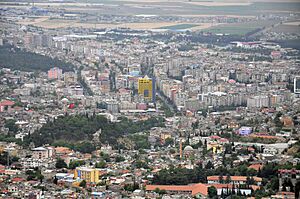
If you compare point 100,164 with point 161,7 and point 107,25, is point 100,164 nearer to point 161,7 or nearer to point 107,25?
point 107,25

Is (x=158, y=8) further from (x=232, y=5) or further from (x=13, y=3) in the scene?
(x=13, y=3)

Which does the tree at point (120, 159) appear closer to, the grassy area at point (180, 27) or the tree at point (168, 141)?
the tree at point (168, 141)

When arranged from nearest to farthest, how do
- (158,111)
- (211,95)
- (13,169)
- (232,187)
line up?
(232,187), (13,169), (158,111), (211,95)

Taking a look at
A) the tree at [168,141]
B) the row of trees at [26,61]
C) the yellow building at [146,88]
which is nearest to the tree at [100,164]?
the tree at [168,141]

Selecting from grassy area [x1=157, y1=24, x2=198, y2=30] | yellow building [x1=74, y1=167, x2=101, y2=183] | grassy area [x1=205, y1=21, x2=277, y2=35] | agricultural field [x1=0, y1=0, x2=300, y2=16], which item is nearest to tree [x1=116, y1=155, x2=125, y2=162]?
yellow building [x1=74, y1=167, x2=101, y2=183]

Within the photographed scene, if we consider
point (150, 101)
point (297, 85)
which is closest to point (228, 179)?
point (150, 101)

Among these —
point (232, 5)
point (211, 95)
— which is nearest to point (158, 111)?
point (211, 95)
